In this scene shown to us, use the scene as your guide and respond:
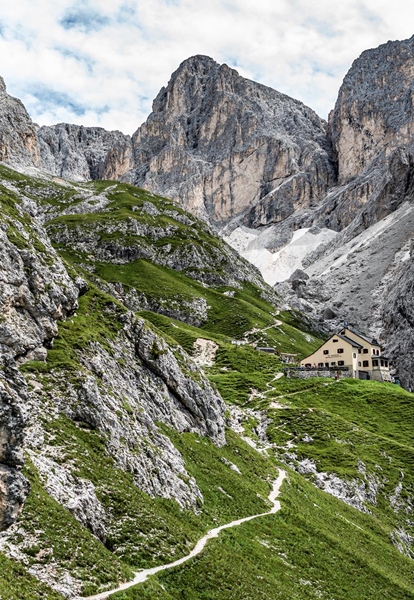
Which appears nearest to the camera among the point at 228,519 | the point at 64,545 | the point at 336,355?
the point at 64,545

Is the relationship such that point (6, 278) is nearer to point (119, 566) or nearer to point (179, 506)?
point (179, 506)

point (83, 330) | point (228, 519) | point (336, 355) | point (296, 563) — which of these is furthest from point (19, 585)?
point (336, 355)

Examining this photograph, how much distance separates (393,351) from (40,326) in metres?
129

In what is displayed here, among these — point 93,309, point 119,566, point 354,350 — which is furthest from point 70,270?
point 354,350

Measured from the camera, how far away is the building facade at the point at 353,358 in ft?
368

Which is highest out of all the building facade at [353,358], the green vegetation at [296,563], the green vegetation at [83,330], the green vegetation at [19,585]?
the green vegetation at [83,330]

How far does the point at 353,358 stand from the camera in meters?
112

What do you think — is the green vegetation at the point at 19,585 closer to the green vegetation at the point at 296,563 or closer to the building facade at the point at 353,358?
the green vegetation at the point at 296,563

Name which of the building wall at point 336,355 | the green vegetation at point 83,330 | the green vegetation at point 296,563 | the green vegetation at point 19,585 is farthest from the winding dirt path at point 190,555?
the building wall at point 336,355

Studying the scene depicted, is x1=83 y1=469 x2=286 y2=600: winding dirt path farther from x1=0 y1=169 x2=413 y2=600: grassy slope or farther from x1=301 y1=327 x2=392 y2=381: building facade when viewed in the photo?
x1=301 y1=327 x2=392 y2=381: building facade

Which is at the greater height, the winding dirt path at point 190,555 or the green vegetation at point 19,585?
the green vegetation at point 19,585

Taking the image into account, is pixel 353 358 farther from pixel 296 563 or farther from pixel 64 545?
pixel 64 545

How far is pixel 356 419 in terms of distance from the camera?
87125 mm

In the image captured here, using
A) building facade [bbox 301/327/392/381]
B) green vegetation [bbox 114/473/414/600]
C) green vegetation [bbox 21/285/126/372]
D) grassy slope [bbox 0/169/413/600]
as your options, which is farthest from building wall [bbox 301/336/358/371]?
green vegetation [bbox 21/285/126/372]
